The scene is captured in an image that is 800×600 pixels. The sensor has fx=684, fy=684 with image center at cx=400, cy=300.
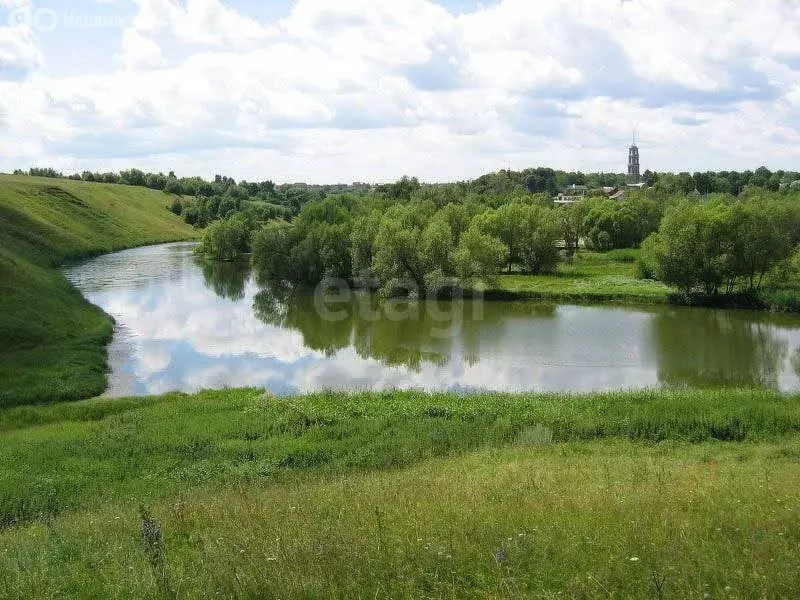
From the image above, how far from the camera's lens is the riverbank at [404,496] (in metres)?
6.40

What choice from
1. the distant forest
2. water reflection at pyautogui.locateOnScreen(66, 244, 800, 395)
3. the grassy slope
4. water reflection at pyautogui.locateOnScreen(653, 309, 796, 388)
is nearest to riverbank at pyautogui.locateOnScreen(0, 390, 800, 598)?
the grassy slope

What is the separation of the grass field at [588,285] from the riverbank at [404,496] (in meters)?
25.8

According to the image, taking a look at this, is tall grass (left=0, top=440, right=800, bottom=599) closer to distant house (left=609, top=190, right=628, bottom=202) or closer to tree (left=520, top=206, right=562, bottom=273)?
tree (left=520, top=206, right=562, bottom=273)

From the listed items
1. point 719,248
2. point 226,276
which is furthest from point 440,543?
point 226,276

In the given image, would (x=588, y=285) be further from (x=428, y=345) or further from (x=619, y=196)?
(x=619, y=196)

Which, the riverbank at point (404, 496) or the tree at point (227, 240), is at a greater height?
the tree at point (227, 240)

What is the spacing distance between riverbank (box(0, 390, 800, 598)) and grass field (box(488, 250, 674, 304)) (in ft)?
84.5

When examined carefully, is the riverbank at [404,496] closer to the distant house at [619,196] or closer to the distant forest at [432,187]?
the distant forest at [432,187]

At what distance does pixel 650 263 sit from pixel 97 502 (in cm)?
4505

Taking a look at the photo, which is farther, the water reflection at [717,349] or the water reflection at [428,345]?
the water reflection at [428,345]

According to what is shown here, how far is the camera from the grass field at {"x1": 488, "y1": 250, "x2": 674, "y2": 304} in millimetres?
47969

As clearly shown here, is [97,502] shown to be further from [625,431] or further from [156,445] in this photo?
[625,431]

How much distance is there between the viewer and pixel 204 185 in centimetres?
16612

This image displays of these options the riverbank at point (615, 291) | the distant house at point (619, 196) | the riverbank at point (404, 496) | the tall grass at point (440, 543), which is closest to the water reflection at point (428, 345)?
the riverbank at point (615, 291)
